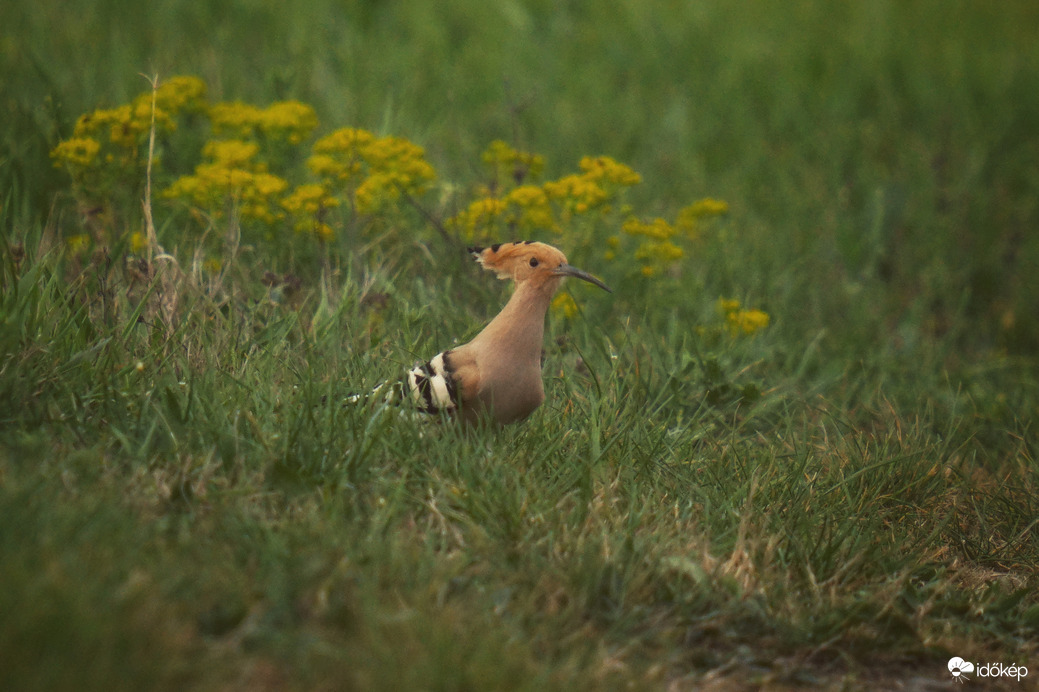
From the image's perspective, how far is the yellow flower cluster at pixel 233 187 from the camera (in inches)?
166

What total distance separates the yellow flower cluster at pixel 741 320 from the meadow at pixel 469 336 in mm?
26

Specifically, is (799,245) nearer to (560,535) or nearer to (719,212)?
(719,212)

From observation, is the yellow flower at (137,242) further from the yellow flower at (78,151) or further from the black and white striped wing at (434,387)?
the black and white striped wing at (434,387)

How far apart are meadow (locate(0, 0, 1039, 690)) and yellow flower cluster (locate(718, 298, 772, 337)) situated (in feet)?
0.09

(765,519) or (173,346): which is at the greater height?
(173,346)

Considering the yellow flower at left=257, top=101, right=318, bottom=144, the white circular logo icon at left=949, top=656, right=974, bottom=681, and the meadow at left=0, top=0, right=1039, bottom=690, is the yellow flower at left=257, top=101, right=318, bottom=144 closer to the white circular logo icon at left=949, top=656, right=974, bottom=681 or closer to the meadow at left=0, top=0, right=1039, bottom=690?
the meadow at left=0, top=0, right=1039, bottom=690

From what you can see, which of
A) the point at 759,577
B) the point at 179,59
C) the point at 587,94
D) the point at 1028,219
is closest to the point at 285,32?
the point at 179,59

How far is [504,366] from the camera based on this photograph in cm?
287

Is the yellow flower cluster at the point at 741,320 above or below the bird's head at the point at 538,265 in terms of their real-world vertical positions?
below

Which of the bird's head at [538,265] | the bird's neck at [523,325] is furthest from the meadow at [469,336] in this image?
the bird's head at [538,265]

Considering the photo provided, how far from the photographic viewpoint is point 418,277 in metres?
4.46

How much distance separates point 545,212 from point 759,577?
2284 mm

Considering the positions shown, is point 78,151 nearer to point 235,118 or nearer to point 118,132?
point 118,132

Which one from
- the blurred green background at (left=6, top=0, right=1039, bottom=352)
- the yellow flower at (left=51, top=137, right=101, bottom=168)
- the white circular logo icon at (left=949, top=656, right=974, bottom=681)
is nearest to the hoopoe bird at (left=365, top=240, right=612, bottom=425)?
the white circular logo icon at (left=949, top=656, right=974, bottom=681)
